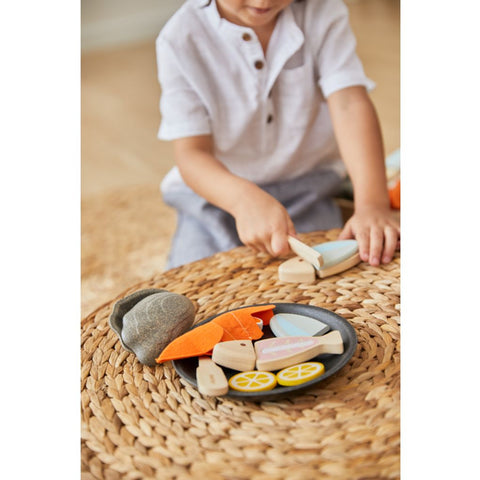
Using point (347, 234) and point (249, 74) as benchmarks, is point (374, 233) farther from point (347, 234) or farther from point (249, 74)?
point (249, 74)

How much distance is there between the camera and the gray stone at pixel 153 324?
1.30 feet

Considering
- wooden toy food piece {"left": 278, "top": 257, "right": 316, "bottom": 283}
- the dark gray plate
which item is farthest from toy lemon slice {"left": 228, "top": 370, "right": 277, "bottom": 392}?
wooden toy food piece {"left": 278, "top": 257, "right": 316, "bottom": 283}

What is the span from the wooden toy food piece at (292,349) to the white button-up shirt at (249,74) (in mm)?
335

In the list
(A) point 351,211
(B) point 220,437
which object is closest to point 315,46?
(A) point 351,211

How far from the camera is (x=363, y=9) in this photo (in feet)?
3.08

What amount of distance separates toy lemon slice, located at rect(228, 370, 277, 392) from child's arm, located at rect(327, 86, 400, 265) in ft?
0.64

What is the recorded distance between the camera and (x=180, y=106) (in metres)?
0.64

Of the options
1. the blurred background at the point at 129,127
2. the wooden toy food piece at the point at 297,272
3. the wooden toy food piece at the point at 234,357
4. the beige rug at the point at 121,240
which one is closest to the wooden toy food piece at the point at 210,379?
the wooden toy food piece at the point at 234,357

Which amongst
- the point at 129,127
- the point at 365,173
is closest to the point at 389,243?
the point at 365,173

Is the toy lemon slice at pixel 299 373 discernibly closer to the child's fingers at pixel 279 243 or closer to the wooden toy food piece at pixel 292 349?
the wooden toy food piece at pixel 292 349

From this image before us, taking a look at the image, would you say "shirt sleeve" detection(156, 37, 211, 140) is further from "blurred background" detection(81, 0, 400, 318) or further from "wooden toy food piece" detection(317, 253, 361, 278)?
"wooden toy food piece" detection(317, 253, 361, 278)

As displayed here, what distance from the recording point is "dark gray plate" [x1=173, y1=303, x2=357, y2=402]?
13.4 inches
